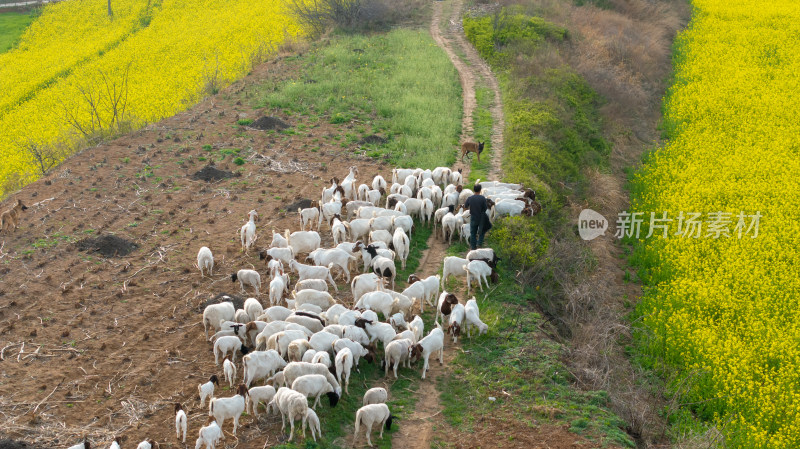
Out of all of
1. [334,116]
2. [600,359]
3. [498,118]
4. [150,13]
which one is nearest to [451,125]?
[498,118]

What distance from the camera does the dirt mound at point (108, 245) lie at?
17.0m

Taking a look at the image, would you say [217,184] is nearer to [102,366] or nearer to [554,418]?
[102,366]

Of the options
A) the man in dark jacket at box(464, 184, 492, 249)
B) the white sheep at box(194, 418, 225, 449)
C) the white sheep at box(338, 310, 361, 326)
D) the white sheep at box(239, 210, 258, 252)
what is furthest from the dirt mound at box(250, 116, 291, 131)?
the white sheep at box(194, 418, 225, 449)

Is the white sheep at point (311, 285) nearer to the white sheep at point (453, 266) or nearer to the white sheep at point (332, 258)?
the white sheep at point (332, 258)

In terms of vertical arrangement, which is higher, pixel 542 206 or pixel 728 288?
pixel 542 206

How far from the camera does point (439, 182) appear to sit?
67.1ft

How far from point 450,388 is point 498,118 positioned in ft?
53.4

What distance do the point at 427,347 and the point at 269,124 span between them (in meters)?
15.5

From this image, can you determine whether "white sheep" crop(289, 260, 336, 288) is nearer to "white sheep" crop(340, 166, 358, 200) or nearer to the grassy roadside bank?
the grassy roadside bank

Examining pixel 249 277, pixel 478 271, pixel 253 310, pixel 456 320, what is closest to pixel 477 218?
pixel 478 271

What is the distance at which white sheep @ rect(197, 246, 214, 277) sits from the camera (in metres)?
15.9

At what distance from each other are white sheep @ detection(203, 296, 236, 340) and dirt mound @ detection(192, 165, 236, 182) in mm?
8904

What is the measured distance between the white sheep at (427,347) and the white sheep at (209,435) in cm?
370

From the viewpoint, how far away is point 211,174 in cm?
2184
